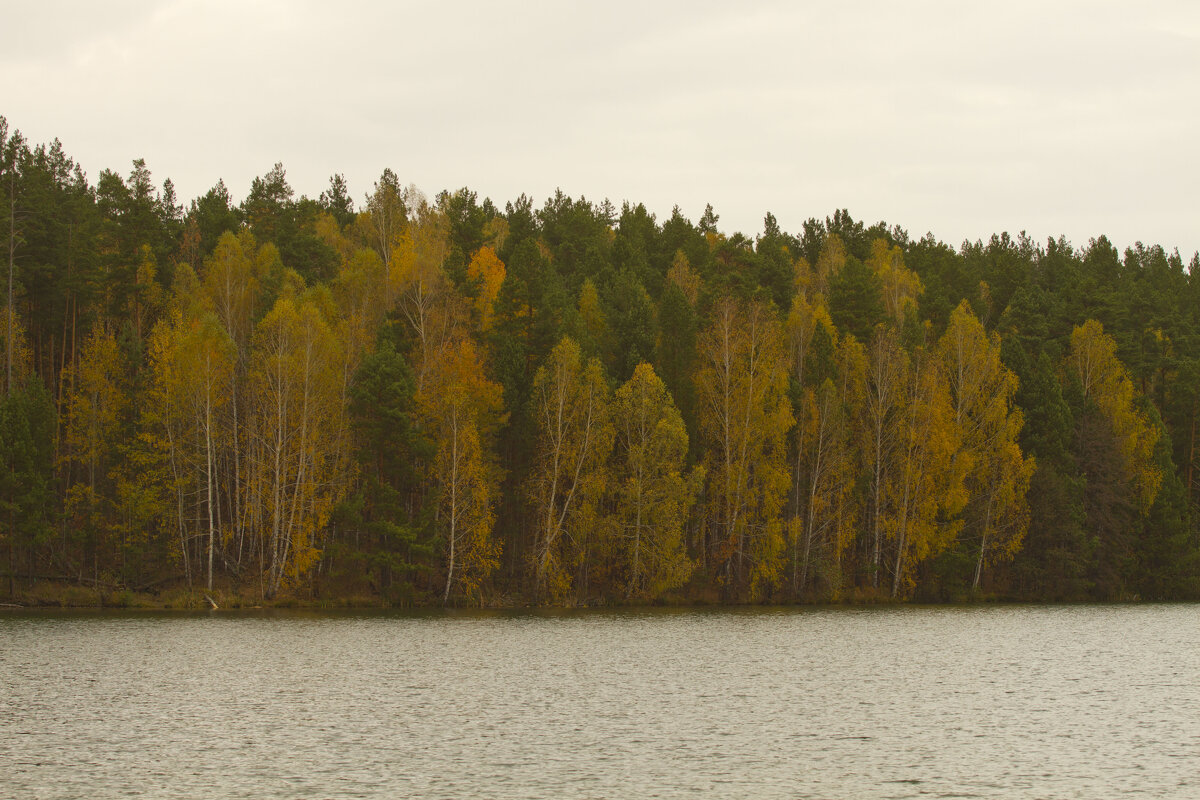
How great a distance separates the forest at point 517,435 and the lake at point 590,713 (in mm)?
16802

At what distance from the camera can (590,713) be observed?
28953 millimetres

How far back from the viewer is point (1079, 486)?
78438mm

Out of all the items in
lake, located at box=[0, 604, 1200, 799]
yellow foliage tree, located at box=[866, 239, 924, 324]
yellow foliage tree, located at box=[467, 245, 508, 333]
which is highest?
yellow foliage tree, located at box=[866, 239, 924, 324]

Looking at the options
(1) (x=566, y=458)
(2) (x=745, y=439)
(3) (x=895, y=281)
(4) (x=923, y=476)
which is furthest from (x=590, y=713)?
(3) (x=895, y=281)

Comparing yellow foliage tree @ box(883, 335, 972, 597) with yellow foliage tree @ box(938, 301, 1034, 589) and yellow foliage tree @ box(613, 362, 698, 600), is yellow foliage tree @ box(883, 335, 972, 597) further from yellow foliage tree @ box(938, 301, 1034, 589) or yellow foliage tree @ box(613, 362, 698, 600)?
yellow foliage tree @ box(613, 362, 698, 600)

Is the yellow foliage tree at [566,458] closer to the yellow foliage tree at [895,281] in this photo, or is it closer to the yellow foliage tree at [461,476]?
the yellow foliage tree at [461,476]

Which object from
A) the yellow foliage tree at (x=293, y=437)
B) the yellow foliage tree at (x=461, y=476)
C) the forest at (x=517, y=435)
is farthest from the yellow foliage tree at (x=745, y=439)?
the yellow foliage tree at (x=293, y=437)

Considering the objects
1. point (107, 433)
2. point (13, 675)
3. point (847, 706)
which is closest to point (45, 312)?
point (107, 433)

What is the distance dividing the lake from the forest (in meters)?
16.8

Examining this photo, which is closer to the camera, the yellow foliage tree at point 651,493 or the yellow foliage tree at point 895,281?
the yellow foliage tree at point 651,493

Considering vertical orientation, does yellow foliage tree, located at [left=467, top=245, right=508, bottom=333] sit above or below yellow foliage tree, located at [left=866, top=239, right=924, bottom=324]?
below

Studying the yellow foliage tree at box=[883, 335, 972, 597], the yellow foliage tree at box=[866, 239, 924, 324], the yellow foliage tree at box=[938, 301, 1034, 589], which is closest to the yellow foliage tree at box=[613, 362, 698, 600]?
the yellow foliage tree at box=[883, 335, 972, 597]

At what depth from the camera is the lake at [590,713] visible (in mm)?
21172

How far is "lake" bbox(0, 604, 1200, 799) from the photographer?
21.2 meters
